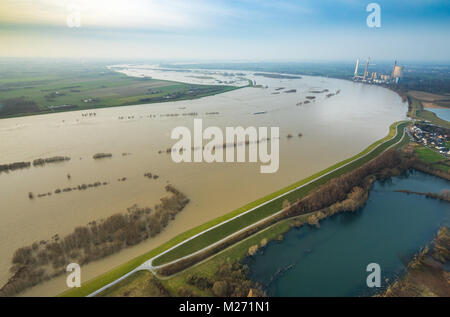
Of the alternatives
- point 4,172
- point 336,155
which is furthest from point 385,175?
point 4,172

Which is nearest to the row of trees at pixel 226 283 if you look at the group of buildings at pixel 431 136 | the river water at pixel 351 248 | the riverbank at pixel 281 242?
the riverbank at pixel 281 242

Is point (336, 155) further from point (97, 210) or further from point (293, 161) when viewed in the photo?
point (97, 210)

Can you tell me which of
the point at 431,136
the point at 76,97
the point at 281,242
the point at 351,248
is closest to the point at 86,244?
the point at 281,242

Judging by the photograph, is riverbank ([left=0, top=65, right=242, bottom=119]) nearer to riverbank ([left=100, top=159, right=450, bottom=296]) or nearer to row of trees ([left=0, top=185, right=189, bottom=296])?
row of trees ([left=0, top=185, right=189, bottom=296])

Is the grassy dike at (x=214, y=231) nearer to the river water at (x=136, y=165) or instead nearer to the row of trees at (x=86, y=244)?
the river water at (x=136, y=165)

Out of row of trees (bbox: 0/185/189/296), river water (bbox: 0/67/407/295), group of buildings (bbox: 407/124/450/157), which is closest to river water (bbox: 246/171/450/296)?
river water (bbox: 0/67/407/295)
